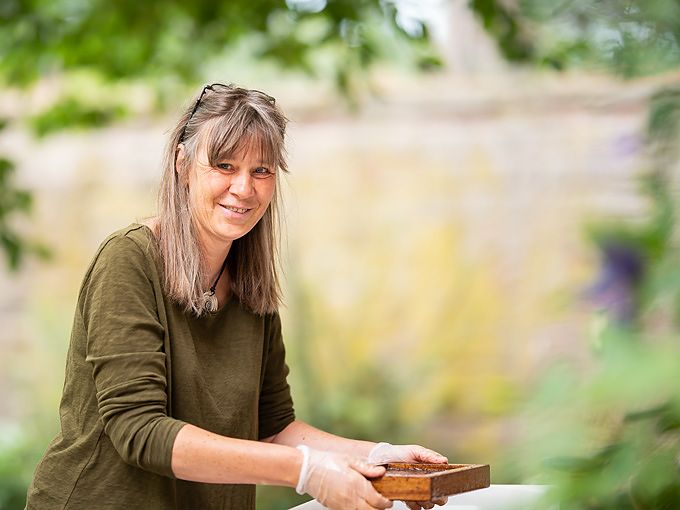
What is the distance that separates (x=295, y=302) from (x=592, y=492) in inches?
180

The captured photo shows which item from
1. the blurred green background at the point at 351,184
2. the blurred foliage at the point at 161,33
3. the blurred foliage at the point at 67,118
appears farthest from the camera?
the blurred foliage at the point at 67,118

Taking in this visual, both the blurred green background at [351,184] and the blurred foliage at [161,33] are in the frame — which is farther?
the blurred green background at [351,184]

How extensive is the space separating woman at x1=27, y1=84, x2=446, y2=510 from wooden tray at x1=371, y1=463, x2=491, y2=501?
2cm

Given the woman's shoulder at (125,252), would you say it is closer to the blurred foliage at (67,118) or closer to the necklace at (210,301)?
the necklace at (210,301)

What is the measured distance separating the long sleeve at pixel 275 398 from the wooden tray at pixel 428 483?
406 millimetres

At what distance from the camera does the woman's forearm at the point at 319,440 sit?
1.71 meters

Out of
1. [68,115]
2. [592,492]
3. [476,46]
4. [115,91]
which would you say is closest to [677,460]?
[592,492]

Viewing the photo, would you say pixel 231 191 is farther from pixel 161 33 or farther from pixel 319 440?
pixel 161 33

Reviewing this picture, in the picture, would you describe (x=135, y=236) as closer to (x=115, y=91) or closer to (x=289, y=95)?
(x=115, y=91)

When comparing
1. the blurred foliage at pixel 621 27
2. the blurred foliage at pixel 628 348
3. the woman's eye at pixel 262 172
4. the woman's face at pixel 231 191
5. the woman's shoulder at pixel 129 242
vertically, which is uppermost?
the woman's eye at pixel 262 172

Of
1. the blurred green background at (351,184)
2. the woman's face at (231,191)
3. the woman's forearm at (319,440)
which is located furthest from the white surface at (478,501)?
the blurred green background at (351,184)

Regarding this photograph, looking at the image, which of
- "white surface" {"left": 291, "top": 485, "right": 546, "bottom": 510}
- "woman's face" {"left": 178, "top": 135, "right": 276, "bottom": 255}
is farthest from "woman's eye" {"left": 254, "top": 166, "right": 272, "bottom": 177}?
"white surface" {"left": 291, "top": 485, "right": 546, "bottom": 510}

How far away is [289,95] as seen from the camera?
6.17m

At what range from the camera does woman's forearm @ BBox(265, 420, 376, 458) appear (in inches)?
67.3
